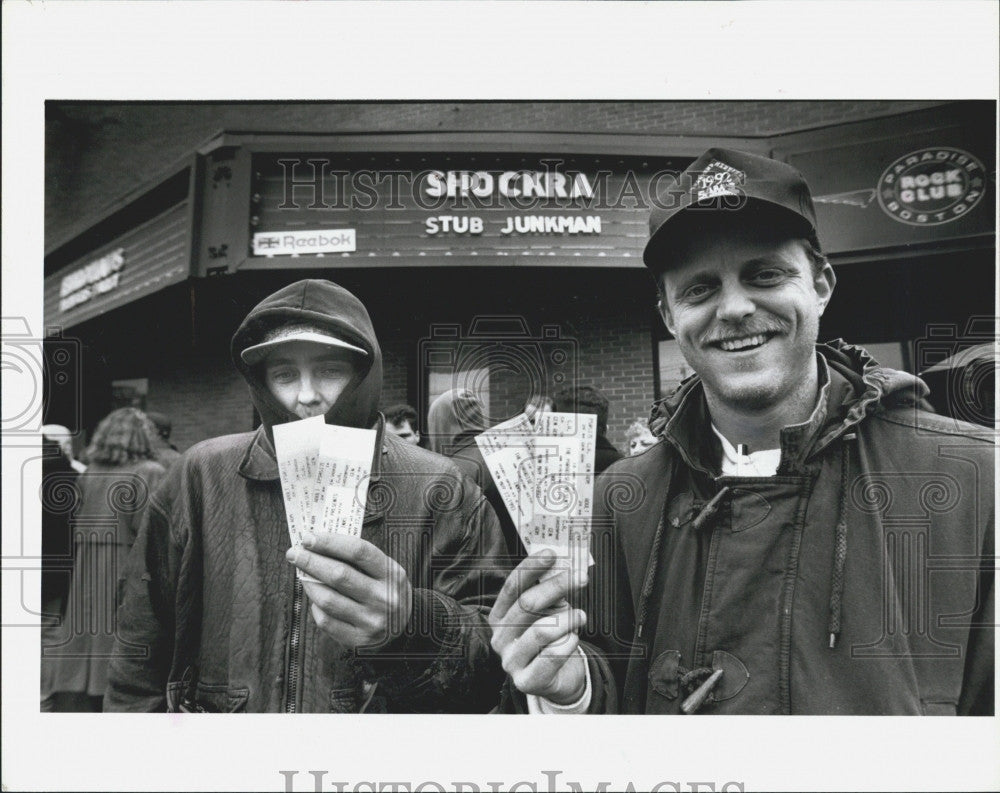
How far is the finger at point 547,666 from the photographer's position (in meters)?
2.79

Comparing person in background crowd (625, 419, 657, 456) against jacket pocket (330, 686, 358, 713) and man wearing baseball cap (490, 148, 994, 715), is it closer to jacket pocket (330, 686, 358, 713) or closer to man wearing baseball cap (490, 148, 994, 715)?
man wearing baseball cap (490, 148, 994, 715)

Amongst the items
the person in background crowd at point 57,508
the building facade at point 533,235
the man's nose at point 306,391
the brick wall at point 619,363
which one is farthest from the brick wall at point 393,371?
the person in background crowd at point 57,508

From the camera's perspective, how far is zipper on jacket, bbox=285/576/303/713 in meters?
2.90

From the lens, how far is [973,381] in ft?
9.77

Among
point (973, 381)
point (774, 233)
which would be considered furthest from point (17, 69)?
point (973, 381)

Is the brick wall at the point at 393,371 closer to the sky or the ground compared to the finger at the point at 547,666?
closer to the sky

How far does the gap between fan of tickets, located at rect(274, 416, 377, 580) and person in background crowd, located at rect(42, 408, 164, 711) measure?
553 mm

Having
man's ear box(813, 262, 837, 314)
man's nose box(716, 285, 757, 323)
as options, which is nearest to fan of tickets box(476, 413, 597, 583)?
man's nose box(716, 285, 757, 323)

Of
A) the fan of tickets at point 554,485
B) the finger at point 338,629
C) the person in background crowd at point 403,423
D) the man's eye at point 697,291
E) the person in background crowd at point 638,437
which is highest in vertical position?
the man's eye at point 697,291

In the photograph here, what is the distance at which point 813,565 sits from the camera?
271 centimetres

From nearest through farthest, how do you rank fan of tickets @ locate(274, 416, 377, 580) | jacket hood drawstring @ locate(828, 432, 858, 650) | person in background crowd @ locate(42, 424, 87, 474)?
jacket hood drawstring @ locate(828, 432, 858, 650), fan of tickets @ locate(274, 416, 377, 580), person in background crowd @ locate(42, 424, 87, 474)

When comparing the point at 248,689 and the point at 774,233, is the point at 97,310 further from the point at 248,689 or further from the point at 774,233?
the point at 774,233

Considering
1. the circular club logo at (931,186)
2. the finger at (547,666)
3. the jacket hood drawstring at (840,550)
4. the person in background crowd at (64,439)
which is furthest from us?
the person in background crowd at (64,439)

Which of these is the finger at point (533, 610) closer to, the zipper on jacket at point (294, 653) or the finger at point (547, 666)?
the finger at point (547, 666)
